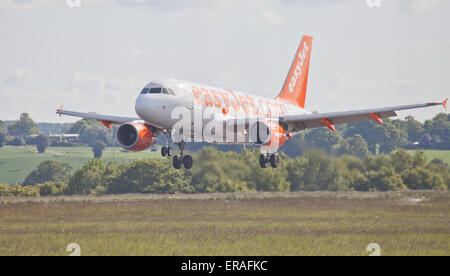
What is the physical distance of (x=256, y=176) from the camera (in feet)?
250

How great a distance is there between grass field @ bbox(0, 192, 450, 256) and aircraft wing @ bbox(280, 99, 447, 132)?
7495 millimetres

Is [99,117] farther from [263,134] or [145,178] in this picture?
[145,178]

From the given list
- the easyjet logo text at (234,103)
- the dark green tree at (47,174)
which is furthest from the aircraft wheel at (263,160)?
the dark green tree at (47,174)

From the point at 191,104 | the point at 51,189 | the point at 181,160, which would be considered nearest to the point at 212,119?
the point at 191,104

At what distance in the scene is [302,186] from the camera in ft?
257

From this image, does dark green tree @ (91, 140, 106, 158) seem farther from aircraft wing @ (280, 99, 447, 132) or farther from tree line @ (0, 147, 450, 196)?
aircraft wing @ (280, 99, 447, 132)

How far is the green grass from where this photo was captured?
164 meters

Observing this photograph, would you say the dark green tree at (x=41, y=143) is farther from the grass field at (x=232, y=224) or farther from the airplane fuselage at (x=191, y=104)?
the airplane fuselage at (x=191, y=104)

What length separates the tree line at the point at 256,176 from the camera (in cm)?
6253

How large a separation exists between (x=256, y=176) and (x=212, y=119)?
31.9 meters

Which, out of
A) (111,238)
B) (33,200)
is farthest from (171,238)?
(33,200)

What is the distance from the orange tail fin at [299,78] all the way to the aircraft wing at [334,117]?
723 centimetres
